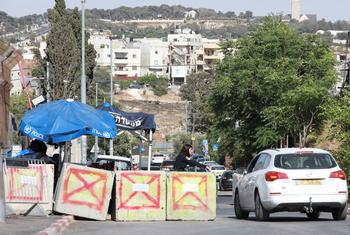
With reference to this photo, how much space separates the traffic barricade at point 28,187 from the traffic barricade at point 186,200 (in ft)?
9.26

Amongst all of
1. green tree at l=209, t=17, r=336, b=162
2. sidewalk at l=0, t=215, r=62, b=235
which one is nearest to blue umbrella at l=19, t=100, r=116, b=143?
sidewalk at l=0, t=215, r=62, b=235

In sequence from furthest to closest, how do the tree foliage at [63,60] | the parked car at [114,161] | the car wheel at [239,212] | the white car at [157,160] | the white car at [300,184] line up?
the white car at [157,160] → the tree foliage at [63,60] → the parked car at [114,161] → the car wheel at [239,212] → the white car at [300,184]

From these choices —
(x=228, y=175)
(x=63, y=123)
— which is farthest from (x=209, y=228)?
(x=228, y=175)

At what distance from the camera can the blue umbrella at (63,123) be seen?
76.3 ft

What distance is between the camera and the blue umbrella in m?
23.2

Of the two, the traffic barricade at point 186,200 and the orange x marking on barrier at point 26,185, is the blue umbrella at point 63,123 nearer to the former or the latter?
the orange x marking on barrier at point 26,185

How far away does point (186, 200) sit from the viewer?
2236cm

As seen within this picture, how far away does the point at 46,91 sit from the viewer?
64.1 m

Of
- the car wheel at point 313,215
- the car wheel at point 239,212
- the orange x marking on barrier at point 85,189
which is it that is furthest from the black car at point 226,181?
the orange x marking on barrier at point 85,189

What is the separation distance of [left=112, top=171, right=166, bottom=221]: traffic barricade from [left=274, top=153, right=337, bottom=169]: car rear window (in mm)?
2815

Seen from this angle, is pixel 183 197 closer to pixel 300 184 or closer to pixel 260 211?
pixel 260 211

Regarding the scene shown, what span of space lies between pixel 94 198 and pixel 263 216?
395 centimetres

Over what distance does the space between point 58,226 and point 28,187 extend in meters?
3.22

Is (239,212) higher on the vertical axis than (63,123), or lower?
→ lower
